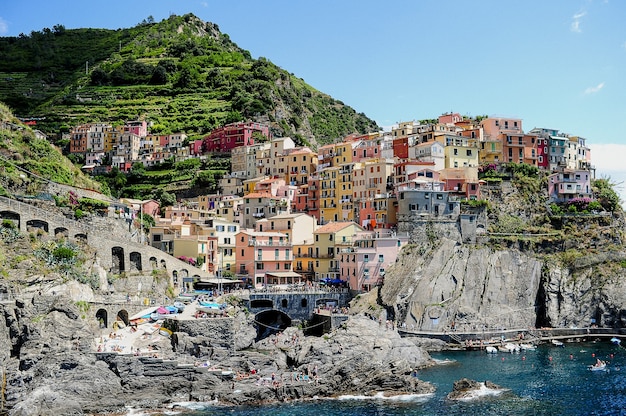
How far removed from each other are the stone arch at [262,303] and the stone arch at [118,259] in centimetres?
1240

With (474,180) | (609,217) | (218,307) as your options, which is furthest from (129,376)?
(609,217)

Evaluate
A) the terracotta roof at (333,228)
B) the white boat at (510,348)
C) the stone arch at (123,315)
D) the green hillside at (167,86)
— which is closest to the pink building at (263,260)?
the terracotta roof at (333,228)

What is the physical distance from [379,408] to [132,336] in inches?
737

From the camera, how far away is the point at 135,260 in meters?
62.7

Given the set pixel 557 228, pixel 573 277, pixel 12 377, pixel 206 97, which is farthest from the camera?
pixel 206 97

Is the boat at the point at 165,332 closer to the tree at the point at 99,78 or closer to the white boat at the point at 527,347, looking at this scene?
the white boat at the point at 527,347

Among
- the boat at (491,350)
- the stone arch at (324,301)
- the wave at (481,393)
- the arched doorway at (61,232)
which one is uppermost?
the arched doorway at (61,232)

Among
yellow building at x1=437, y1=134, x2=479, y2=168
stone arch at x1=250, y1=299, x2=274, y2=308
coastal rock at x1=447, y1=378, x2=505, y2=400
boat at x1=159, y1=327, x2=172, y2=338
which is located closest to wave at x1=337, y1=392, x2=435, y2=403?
coastal rock at x1=447, y1=378, x2=505, y2=400

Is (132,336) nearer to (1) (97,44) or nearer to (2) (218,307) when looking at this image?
(2) (218,307)

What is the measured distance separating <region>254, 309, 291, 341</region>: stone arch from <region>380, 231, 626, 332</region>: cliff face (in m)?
9.80

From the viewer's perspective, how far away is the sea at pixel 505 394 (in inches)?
1785

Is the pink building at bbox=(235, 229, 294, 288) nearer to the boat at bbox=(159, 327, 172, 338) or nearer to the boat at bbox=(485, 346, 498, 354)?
the boat at bbox=(159, 327, 172, 338)

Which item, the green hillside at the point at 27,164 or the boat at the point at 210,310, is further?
the green hillside at the point at 27,164

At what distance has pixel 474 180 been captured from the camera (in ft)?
263
